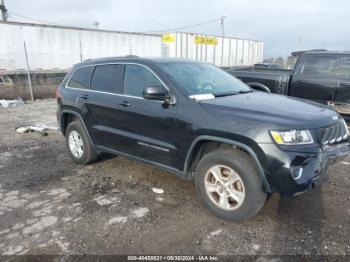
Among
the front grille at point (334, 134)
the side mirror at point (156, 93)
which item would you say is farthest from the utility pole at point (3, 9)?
the front grille at point (334, 134)

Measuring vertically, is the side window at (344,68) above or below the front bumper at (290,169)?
above

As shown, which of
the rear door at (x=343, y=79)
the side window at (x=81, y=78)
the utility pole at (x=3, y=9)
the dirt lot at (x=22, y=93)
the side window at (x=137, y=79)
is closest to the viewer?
the side window at (x=137, y=79)

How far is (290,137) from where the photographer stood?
3.12 meters

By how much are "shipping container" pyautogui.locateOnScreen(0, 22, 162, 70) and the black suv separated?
1423 cm

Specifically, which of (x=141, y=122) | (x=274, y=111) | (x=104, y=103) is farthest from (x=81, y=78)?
(x=274, y=111)

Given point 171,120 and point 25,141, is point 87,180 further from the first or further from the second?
point 25,141

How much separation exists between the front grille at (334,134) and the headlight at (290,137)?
12.8 inches

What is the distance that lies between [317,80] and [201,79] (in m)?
4.10

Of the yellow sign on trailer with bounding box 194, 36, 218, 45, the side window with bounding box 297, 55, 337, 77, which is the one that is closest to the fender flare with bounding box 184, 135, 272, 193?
the side window with bounding box 297, 55, 337, 77

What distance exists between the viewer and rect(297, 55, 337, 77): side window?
7.17 metres

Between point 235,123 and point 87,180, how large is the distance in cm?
256

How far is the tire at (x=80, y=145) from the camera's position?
17.0ft

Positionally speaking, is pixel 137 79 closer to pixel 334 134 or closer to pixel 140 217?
pixel 140 217

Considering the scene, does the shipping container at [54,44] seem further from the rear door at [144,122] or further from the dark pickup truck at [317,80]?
the rear door at [144,122]
